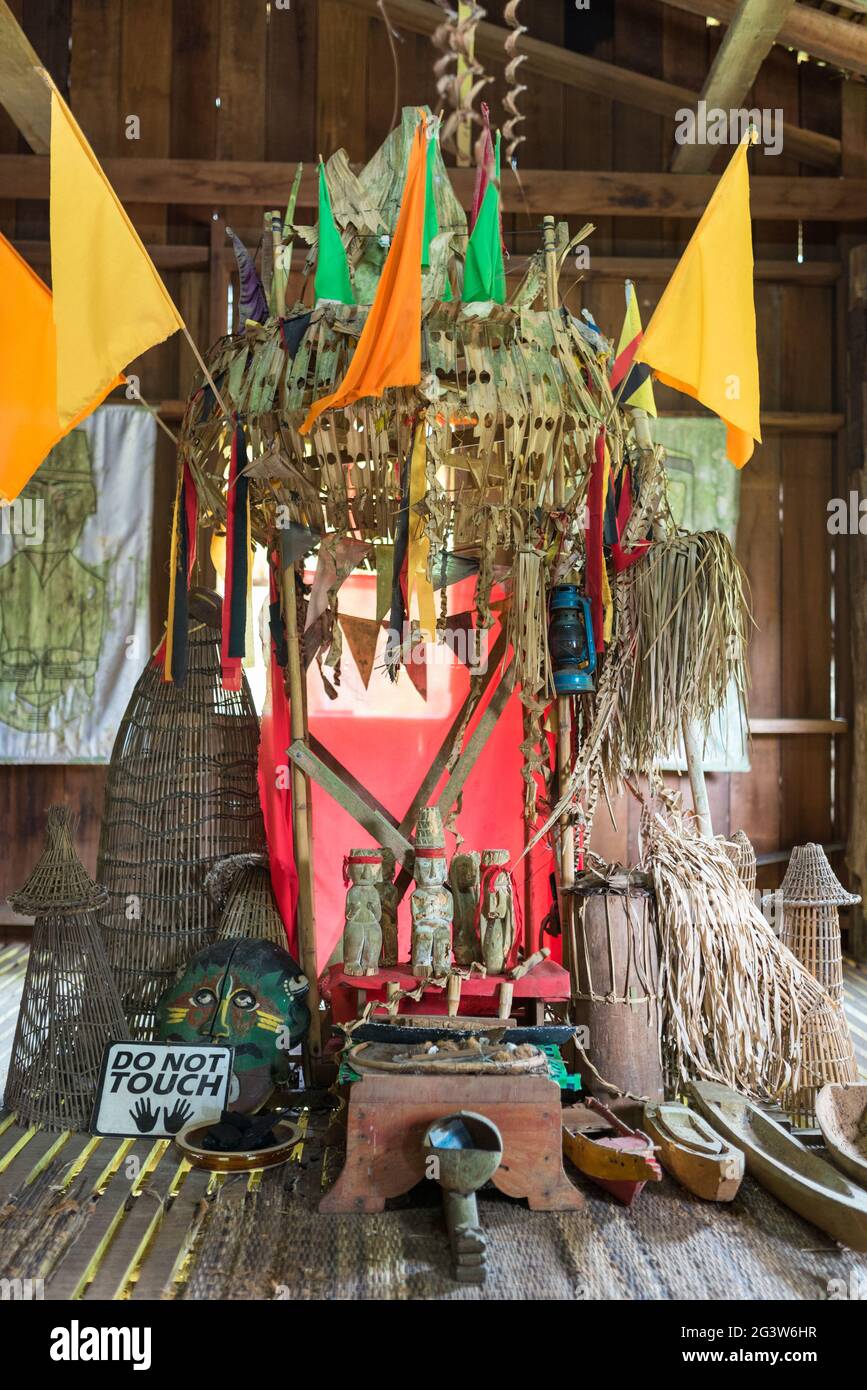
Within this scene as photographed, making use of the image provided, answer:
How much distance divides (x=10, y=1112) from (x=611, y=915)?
1922mm

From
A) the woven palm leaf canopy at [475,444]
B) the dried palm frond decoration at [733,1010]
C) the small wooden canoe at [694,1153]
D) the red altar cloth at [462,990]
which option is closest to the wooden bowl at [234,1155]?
the red altar cloth at [462,990]

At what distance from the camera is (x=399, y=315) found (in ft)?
10.1

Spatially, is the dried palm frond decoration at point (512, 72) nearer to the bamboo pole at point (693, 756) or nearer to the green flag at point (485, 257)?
the green flag at point (485, 257)

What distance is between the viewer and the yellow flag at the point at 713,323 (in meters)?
3.46

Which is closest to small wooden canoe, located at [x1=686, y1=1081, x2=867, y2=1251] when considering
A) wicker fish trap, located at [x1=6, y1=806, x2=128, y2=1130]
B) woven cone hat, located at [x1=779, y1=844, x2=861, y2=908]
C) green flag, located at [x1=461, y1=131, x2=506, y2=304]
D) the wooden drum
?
the wooden drum

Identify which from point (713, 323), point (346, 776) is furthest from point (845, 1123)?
point (713, 323)

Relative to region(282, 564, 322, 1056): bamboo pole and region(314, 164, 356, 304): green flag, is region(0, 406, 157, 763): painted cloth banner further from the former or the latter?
region(314, 164, 356, 304): green flag

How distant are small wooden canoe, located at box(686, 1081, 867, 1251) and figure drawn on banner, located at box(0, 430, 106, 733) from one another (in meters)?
4.55

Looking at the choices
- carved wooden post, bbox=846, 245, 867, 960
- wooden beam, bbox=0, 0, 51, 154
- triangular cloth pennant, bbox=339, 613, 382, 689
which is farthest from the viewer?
carved wooden post, bbox=846, 245, 867, 960

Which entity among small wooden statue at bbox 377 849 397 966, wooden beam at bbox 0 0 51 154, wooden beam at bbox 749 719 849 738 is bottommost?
small wooden statue at bbox 377 849 397 966

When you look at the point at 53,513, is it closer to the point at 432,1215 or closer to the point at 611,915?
the point at 611,915

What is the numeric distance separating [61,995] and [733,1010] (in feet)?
6.82

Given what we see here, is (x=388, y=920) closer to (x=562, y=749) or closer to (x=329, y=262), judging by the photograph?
(x=562, y=749)

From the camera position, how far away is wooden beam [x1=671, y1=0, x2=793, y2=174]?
5.57m
